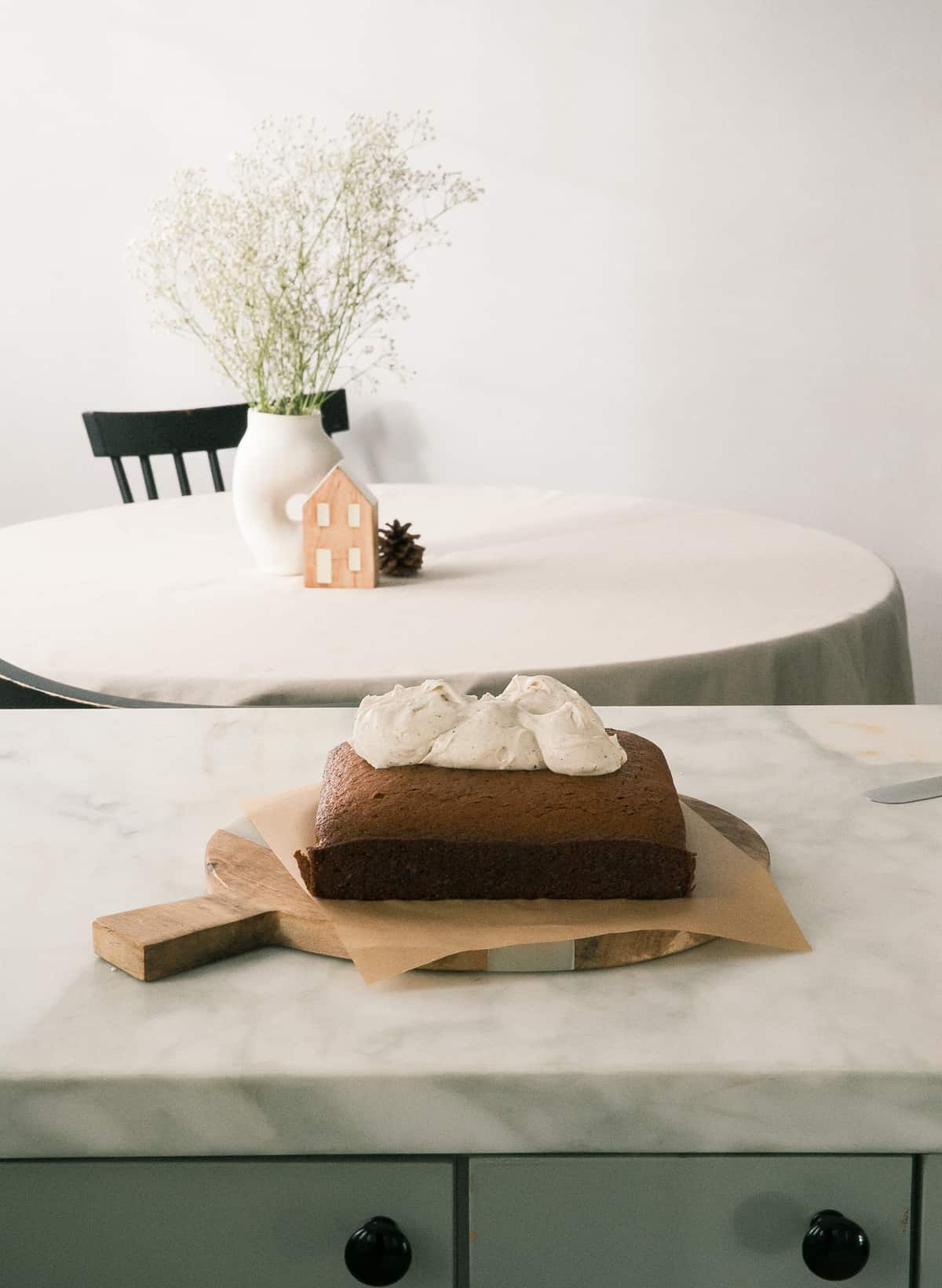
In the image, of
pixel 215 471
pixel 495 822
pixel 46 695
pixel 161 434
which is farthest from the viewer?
pixel 215 471

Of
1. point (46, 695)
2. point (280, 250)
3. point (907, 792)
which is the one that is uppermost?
point (280, 250)

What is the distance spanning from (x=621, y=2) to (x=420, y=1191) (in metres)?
3.40

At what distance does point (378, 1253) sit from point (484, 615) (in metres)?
1.12

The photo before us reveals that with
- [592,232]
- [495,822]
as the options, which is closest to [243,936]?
[495,822]

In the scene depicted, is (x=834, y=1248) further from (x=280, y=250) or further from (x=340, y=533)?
(x=280, y=250)

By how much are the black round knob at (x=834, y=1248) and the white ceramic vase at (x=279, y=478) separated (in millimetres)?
1402

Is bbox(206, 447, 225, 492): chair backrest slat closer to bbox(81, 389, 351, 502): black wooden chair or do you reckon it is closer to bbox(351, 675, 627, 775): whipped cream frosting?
bbox(81, 389, 351, 502): black wooden chair

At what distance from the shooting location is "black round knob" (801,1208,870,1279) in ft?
2.05

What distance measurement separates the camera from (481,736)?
2.52ft

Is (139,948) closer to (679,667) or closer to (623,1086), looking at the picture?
(623,1086)

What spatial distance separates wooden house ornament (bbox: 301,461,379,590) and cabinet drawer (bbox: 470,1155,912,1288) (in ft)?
4.24

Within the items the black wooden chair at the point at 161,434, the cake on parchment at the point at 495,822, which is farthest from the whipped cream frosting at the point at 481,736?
the black wooden chair at the point at 161,434

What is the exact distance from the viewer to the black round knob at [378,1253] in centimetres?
63

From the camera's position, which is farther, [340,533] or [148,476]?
[148,476]
